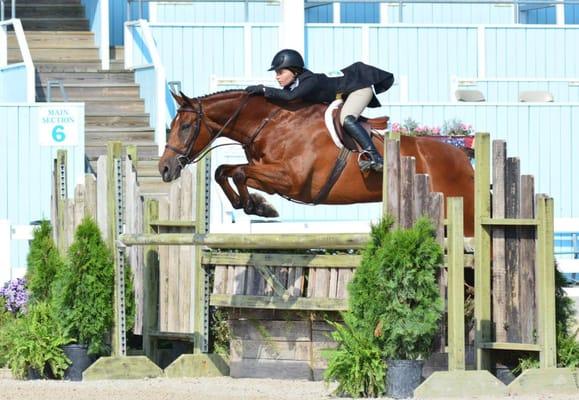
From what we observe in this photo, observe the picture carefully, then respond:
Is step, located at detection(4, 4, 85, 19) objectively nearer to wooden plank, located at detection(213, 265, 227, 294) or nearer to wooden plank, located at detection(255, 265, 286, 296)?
wooden plank, located at detection(213, 265, 227, 294)

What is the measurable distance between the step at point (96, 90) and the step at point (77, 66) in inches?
15.2

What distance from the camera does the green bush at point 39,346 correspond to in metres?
10.2

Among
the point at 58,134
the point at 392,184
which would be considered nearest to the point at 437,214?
the point at 392,184

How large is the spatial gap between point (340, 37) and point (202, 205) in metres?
8.83

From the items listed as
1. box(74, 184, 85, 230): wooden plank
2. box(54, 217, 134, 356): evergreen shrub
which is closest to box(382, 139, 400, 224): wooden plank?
box(54, 217, 134, 356): evergreen shrub

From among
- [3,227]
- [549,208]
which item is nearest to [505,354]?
[549,208]

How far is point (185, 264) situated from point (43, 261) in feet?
3.48

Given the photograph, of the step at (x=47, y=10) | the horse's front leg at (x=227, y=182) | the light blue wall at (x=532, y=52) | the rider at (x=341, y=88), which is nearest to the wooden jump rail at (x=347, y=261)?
the horse's front leg at (x=227, y=182)

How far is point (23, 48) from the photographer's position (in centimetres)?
1791

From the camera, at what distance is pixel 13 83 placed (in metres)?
18.3

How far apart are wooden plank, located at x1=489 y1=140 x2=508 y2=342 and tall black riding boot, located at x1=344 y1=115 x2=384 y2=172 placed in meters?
1.70

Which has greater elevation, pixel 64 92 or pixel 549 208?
pixel 64 92

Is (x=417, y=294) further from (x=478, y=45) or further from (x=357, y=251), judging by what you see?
(x=478, y=45)

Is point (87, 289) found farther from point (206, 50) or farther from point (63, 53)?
point (63, 53)
